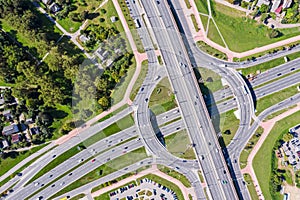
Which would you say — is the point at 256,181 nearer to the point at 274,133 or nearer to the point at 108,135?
the point at 274,133

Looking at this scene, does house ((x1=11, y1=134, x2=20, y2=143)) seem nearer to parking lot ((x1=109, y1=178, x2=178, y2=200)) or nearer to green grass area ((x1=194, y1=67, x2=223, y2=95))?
parking lot ((x1=109, y1=178, x2=178, y2=200))

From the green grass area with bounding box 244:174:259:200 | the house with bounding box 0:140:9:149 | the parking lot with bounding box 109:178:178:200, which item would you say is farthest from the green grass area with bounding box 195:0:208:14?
the house with bounding box 0:140:9:149

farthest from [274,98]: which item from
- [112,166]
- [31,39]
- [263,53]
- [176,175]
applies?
[31,39]

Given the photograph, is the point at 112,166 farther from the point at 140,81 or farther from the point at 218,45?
the point at 218,45

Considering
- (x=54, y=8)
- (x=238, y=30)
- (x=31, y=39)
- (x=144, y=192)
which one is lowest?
(x=144, y=192)

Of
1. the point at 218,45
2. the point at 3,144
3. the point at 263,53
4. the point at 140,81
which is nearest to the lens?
the point at 3,144

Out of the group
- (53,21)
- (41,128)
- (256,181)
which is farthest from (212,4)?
(41,128)
